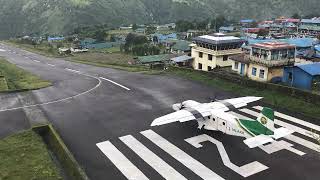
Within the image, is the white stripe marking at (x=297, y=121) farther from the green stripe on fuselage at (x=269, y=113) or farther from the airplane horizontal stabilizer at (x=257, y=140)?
the airplane horizontal stabilizer at (x=257, y=140)

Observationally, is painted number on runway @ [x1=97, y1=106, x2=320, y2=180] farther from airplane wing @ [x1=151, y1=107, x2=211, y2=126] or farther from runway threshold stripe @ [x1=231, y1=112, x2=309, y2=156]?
airplane wing @ [x1=151, y1=107, x2=211, y2=126]

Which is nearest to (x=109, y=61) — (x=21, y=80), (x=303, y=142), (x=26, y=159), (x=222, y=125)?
(x=21, y=80)

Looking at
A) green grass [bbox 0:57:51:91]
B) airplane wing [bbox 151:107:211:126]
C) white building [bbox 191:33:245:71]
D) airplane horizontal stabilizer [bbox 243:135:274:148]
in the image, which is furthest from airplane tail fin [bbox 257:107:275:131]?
white building [bbox 191:33:245:71]

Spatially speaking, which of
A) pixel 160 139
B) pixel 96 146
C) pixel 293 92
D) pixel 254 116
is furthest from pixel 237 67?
pixel 96 146

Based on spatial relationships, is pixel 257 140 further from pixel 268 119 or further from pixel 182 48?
pixel 182 48

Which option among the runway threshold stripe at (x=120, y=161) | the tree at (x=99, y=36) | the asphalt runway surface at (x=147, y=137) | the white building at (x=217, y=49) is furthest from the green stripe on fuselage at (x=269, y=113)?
the tree at (x=99, y=36)
